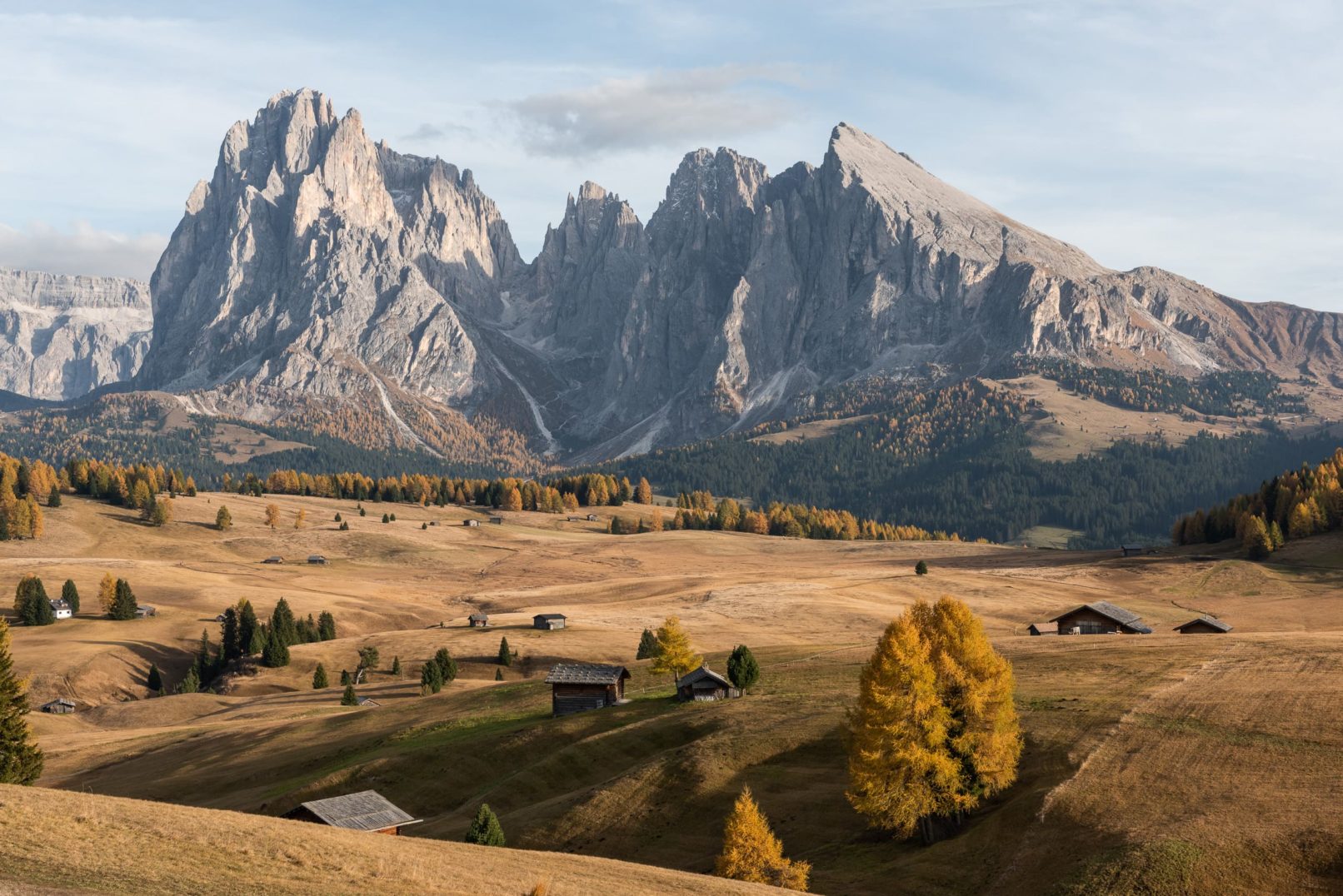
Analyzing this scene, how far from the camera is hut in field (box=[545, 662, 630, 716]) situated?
84750mm

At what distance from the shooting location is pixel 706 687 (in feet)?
271

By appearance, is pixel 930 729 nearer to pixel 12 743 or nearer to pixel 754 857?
pixel 754 857

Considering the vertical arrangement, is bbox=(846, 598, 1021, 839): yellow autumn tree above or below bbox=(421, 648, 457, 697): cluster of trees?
above

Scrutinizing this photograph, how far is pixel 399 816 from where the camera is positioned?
58156mm

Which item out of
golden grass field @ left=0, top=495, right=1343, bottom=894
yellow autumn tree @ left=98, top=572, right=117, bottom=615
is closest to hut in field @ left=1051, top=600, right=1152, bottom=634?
golden grass field @ left=0, top=495, right=1343, bottom=894

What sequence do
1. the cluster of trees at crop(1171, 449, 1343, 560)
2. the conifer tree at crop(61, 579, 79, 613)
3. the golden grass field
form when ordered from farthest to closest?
the cluster of trees at crop(1171, 449, 1343, 560) < the conifer tree at crop(61, 579, 79, 613) < the golden grass field

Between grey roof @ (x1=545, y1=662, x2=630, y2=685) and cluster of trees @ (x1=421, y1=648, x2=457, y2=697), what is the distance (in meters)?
27.7

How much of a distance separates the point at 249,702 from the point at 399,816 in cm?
6805

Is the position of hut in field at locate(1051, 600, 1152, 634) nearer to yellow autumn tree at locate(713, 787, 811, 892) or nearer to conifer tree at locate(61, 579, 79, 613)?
yellow autumn tree at locate(713, 787, 811, 892)

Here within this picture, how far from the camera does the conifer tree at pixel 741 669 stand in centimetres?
8312

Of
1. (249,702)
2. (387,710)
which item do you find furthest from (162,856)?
(249,702)

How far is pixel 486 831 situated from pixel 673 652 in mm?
41934

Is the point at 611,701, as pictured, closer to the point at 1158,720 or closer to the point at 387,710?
the point at 387,710

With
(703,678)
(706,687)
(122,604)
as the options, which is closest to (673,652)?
(706,687)
